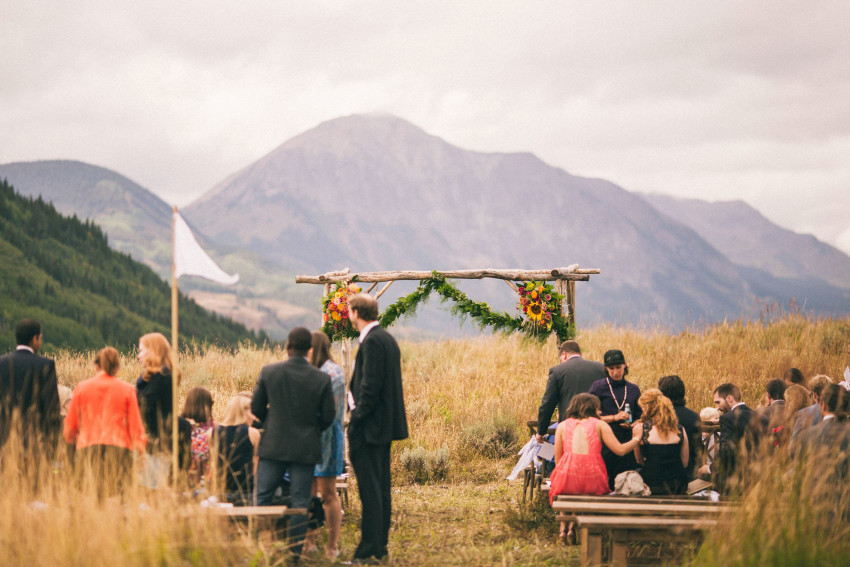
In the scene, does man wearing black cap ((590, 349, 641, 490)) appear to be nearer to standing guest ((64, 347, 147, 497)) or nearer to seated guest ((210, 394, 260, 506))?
seated guest ((210, 394, 260, 506))

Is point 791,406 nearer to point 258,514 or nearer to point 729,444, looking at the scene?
point 729,444

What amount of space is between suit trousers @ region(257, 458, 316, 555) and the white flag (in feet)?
4.29

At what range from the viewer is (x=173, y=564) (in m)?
4.35

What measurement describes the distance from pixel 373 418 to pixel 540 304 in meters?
4.73

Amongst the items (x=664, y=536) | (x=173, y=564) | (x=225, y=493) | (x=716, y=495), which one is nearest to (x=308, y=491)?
(x=225, y=493)

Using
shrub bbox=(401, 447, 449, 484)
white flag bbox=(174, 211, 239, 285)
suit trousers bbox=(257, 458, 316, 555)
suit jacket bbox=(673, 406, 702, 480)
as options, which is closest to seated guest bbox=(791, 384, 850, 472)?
suit jacket bbox=(673, 406, 702, 480)

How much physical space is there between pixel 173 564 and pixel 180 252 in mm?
2132

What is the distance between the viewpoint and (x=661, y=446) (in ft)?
21.1

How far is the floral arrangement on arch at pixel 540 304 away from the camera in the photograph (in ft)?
33.2

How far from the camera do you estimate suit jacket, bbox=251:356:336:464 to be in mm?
5492

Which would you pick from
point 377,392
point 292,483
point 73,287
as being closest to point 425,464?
point 377,392

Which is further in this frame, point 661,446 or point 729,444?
point 661,446

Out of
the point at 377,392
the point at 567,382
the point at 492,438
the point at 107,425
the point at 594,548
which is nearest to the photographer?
the point at 107,425

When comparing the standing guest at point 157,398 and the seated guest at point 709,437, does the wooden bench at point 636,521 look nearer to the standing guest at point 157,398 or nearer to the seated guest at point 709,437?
the seated guest at point 709,437
